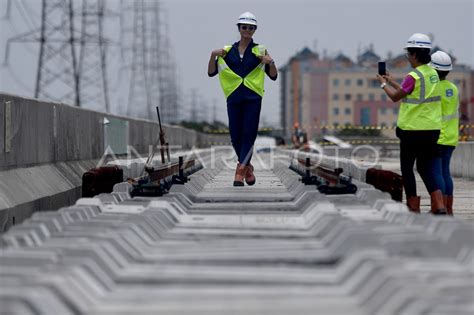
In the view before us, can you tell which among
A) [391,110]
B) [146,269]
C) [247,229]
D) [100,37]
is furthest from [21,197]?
[391,110]

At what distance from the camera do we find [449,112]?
34.9ft

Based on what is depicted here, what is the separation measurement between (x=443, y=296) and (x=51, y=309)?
161cm

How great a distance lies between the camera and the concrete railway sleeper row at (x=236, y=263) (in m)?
4.06

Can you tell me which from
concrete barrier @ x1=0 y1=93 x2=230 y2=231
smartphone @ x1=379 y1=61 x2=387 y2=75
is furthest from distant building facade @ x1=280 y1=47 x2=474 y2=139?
smartphone @ x1=379 y1=61 x2=387 y2=75

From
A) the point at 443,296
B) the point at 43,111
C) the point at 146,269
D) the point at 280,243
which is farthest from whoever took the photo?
the point at 43,111

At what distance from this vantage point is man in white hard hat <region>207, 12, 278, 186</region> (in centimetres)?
1220

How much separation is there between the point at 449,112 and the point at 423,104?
0.92 m

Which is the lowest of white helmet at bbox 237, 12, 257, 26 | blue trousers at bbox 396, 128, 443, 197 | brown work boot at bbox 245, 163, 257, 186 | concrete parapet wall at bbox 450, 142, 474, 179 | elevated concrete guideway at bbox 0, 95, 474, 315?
concrete parapet wall at bbox 450, 142, 474, 179

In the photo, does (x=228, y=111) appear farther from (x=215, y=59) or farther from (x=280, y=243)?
(x=280, y=243)

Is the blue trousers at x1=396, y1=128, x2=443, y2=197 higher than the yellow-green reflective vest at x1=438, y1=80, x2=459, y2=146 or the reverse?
the reverse

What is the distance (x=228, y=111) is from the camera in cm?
1274

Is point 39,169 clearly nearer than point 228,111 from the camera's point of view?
Yes

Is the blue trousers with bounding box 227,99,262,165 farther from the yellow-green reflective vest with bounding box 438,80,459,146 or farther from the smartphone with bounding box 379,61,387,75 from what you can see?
the smartphone with bounding box 379,61,387,75

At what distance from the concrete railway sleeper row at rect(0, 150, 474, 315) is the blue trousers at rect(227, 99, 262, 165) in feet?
16.5
